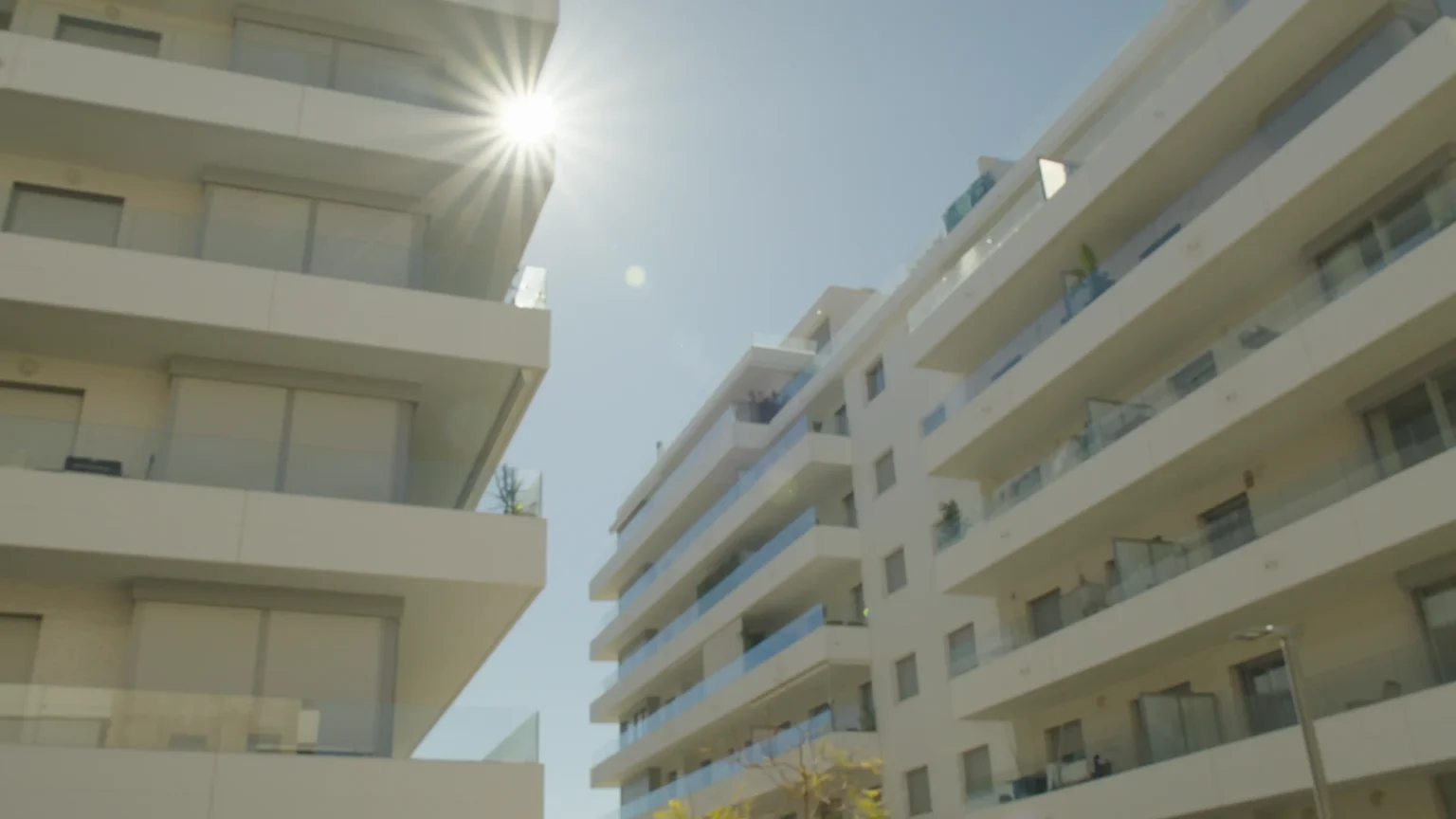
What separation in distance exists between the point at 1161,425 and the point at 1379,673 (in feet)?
16.3

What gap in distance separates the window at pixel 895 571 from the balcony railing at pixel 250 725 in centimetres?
1593

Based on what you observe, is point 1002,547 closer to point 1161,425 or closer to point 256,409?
point 1161,425

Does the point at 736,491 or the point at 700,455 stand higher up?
the point at 700,455

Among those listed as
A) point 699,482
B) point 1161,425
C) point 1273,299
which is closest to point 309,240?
point 1161,425

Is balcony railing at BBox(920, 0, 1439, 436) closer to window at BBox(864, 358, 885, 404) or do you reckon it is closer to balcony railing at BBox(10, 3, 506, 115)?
window at BBox(864, 358, 885, 404)

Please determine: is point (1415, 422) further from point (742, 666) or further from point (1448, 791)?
point (742, 666)

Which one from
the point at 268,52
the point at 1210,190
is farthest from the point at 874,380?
the point at 268,52

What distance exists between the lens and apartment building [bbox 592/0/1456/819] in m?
16.1

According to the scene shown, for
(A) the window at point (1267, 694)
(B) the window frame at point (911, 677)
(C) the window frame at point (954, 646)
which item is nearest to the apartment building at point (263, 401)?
(A) the window at point (1267, 694)

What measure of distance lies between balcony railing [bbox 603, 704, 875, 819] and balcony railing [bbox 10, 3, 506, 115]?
1481 centimetres

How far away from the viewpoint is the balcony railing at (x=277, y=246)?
1666cm

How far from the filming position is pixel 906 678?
28.8m

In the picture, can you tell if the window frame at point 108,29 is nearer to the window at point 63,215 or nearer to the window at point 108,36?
the window at point 108,36

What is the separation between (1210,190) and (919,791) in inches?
570
